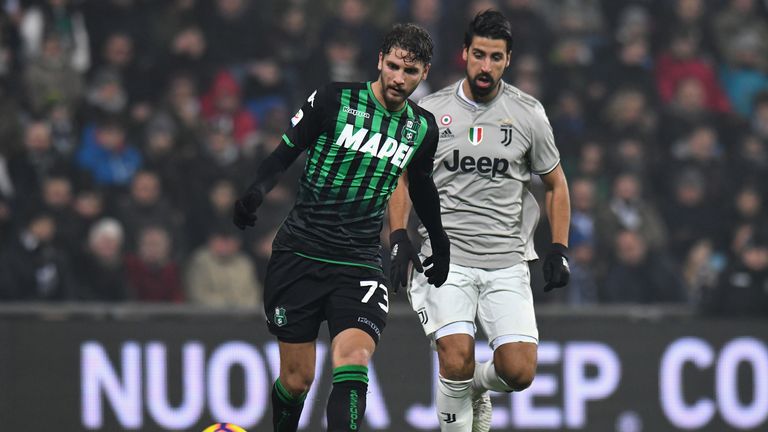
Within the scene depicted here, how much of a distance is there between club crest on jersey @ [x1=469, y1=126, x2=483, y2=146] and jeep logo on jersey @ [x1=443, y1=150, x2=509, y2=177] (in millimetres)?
92

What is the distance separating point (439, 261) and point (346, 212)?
0.66 metres

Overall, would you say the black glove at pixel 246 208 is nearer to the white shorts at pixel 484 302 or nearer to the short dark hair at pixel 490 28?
the white shorts at pixel 484 302

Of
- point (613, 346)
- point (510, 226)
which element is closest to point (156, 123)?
point (613, 346)

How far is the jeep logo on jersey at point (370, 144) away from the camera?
6781 millimetres

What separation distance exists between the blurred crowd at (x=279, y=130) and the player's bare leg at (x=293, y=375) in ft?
13.0

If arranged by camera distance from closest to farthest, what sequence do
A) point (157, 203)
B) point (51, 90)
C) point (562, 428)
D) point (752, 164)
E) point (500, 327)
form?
point (500, 327) → point (562, 428) → point (157, 203) → point (51, 90) → point (752, 164)

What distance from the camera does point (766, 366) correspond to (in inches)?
435

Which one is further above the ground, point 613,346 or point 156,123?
point 156,123

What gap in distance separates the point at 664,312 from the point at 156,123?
4876 mm

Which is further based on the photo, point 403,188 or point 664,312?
point 664,312

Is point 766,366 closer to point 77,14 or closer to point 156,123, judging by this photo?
point 156,123

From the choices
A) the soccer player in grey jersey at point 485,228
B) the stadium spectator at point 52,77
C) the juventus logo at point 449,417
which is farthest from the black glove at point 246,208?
the stadium spectator at point 52,77

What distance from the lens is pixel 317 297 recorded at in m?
6.95

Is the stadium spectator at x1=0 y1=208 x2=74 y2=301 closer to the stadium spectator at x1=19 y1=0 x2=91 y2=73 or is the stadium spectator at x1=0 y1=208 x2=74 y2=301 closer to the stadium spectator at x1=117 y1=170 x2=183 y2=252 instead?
the stadium spectator at x1=117 y1=170 x2=183 y2=252
